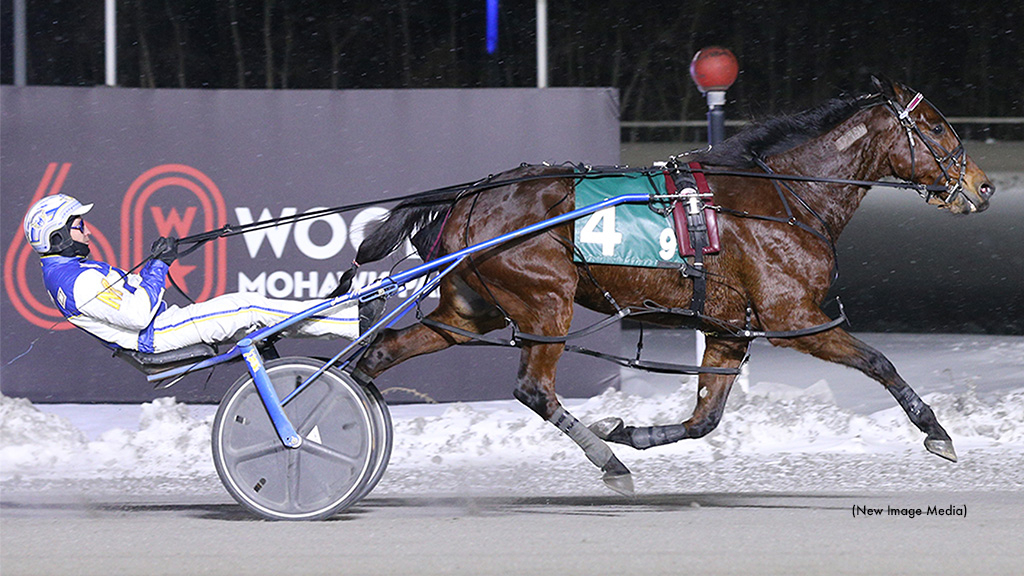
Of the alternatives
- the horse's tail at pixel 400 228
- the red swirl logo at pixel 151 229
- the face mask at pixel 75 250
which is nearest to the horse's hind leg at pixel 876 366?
the horse's tail at pixel 400 228

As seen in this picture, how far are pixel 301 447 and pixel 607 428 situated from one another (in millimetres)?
1274

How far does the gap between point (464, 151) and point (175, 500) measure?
9.58 feet

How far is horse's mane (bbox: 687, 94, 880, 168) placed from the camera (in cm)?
515

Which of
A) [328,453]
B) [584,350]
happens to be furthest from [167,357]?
[584,350]

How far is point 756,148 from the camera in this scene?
17.0ft

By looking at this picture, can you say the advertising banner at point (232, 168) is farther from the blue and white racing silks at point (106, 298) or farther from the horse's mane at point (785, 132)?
the blue and white racing silks at point (106, 298)

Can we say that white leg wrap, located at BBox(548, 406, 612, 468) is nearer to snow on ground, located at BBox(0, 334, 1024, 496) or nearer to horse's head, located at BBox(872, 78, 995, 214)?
snow on ground, located at BBox(0, 334, 1024, 496)

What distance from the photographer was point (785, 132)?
Answer: 5.18 meters

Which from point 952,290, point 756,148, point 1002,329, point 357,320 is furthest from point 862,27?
point 357,320

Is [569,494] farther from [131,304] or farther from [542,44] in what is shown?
[542,44]

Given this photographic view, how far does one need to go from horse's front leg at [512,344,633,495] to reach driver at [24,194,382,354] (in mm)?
710

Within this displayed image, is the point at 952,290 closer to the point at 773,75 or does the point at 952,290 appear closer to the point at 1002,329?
the point at 1002,329

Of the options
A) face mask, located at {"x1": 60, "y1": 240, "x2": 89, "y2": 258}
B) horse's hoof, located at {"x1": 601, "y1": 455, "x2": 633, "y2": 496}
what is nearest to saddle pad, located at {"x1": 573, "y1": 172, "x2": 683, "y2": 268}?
horse's hoof, located at {"x1": 601, "y1": 455, "x2": 633, "y2": 496}

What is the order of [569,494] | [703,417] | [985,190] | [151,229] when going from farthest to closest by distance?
[151,229] < [569,494] < [985,190] < [703,417]
